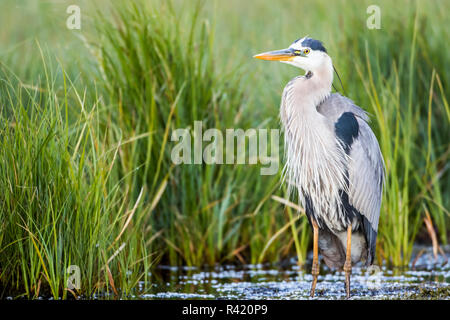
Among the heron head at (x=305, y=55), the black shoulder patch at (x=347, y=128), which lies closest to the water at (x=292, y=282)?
the black shoulder patch at (x=347, y=128)

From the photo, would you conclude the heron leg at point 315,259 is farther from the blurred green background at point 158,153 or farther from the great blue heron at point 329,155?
the blurred green background at point 158,153

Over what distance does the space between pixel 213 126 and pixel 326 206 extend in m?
1.68

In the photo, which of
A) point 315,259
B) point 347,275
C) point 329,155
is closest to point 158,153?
point 329,155

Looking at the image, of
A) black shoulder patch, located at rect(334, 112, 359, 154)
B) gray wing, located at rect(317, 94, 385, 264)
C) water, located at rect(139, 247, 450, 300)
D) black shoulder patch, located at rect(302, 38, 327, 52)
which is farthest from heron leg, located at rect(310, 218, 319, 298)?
black shoulder patch, located at rect(302, 38, 327, 52)

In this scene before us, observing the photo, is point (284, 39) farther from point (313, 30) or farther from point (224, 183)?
point (224, 183)

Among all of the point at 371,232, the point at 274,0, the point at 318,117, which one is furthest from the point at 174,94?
the point at 274,0

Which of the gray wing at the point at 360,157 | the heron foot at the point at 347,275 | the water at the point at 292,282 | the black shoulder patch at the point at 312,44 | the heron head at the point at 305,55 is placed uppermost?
the black shoulder patch at the point at 312,44

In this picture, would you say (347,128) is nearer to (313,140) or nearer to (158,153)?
(313,140)

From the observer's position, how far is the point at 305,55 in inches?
216

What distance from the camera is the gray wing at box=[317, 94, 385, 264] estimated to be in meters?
5.53

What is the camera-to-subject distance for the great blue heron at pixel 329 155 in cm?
550

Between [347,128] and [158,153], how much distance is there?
1.99m

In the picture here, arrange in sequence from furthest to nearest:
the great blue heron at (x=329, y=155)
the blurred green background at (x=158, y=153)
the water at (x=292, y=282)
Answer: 1. the great blue heron at (x=329, y=155)
2. the water at (x=292, y=282)
3. the blurred green background at (x=158, y=153)

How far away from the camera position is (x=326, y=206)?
18.7ft
